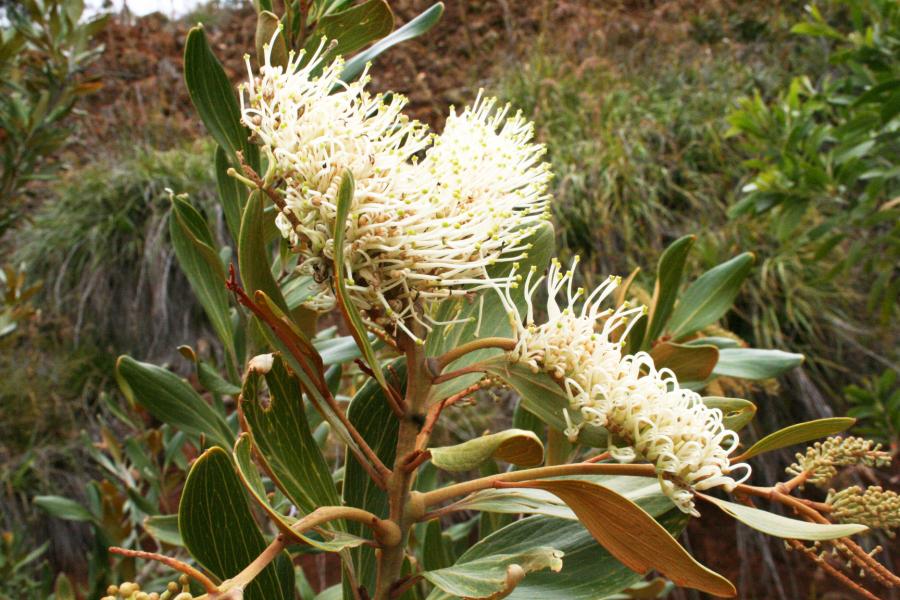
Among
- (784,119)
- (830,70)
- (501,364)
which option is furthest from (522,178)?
(830,70)

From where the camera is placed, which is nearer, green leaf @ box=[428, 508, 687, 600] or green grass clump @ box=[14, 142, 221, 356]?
green leaf @ box=[428, 508, 687, 600]

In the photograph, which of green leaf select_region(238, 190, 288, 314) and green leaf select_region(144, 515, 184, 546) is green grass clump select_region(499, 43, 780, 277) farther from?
green leaf select_region(238, 190, 288, 314)

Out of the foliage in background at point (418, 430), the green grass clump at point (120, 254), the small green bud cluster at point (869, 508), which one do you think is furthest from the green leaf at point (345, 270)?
the green grass clump at point (120, 254)

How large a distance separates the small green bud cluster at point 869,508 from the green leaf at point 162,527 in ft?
2.23

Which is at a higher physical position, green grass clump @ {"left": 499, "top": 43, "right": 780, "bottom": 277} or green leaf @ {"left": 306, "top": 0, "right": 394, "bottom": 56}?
green leaf @ {"left": 306, "top": 0, "right": 394, "bottom": 56}

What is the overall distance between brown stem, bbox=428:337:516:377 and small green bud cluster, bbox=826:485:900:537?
0.24 meters

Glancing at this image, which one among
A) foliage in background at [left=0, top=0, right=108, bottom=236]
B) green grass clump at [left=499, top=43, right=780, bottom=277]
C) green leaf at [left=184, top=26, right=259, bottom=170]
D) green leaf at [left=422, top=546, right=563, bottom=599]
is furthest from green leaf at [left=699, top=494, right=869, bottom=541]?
green grass clump at [left=499, top=43, right=780, bottom=277]

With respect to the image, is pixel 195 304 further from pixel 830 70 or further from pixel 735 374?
pixel 830 70

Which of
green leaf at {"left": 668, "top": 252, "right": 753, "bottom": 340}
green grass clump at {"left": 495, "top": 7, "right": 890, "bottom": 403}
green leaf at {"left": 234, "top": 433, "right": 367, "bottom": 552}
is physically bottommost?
green grass clump at {"left": 495, "top": 7, "right": 890, "bottom": 403}

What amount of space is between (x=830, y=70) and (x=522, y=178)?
12.8 ft

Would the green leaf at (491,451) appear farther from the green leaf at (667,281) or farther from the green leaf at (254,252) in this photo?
the green leaf at (667,281)

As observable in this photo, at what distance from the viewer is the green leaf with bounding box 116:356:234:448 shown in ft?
2.17

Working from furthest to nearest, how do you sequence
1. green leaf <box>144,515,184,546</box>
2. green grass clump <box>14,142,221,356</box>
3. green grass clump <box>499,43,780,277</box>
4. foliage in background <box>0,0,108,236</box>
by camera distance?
green grass clump <box>14,142,221,356</box>, green grass clump <box>499,43,780,277</box>, foliage in background <box>0,0,108,236</box>, green leaf <box>144,515,184,546</box>

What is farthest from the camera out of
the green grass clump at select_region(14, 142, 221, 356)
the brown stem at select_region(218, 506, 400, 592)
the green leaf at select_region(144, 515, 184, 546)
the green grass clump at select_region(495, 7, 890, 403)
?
the green grass clump at select_region(14, 142, 221, 356)
